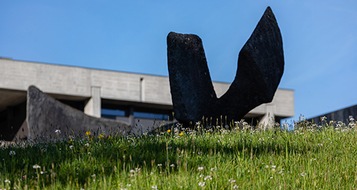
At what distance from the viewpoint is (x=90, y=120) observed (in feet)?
62.3

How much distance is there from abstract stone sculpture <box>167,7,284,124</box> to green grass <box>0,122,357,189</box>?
8.00 feet

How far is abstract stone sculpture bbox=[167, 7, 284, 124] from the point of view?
1252cm

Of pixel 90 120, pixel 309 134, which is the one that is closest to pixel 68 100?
pixel 90 120

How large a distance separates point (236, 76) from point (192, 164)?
572cm

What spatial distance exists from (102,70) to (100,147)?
30.2 m

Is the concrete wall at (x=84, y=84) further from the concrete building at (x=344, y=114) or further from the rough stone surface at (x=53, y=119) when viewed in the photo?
the rough stone surface at (x=53, y=119)

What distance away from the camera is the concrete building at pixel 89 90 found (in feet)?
120

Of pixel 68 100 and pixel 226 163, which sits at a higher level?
pixel 68 100

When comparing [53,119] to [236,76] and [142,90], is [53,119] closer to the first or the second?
[236,76]

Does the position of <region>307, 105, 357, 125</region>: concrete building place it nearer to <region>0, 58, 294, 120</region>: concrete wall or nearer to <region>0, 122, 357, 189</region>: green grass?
<region>0, 122, 357, 189</region>: green grass

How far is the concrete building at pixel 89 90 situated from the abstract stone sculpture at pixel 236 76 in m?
25.2

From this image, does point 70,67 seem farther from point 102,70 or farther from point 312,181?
point 312,181

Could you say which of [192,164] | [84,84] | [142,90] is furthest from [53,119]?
[142,90]

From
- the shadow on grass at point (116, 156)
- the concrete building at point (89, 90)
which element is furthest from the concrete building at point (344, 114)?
the concrete building at point (89, 90)
